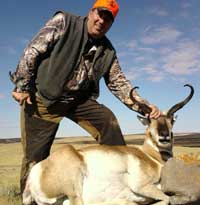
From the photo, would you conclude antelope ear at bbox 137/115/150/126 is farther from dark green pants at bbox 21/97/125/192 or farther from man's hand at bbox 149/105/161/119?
dark green pants at bbox 21/97/125/192

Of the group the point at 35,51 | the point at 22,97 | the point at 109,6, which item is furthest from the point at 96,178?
the point at 109,6

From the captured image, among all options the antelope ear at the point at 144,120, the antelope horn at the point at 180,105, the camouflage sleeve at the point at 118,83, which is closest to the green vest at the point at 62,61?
the camouflage sleeve at the point at 118,83

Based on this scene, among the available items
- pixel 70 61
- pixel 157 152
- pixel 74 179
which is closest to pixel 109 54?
pixel 70 61

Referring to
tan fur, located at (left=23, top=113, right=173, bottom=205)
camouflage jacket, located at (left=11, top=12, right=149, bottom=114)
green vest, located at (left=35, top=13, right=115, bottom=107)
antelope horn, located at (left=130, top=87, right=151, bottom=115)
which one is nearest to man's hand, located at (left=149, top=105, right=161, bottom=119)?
antelope horn, located at (left=130, top=87, right=151, bottom=115)

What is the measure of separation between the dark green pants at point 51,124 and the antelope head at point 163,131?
1.94 feet

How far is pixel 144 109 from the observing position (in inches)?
277

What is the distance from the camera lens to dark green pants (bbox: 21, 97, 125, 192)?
6898 mm

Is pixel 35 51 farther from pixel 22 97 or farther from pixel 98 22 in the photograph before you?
pixel 98 22

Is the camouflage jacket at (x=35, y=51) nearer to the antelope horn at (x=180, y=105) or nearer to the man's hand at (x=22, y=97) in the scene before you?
the man's hand at (x=22, y=97)

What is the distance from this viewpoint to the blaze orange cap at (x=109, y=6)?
6.76 metres

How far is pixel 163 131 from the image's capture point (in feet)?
20.8

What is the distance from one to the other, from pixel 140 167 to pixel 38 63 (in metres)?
2.32

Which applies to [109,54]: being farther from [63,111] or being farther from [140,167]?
[140,167]

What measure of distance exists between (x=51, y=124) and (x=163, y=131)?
6.10ft
